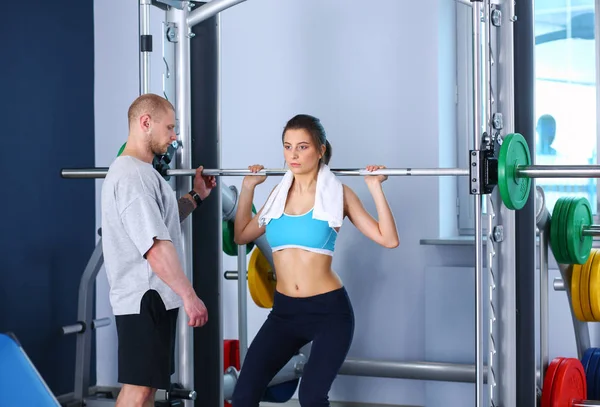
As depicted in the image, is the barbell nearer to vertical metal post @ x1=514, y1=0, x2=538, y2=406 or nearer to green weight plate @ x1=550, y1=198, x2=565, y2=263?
vertical metal post @ x1=514, y1=0, x2=538, y2=406

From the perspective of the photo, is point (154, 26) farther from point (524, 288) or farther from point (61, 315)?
point (524, 288)

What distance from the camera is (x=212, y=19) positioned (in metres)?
3.13

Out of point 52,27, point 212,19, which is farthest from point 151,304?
point 52,27

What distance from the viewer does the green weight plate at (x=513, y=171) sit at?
2404mm

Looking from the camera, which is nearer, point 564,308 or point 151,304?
point 151,304

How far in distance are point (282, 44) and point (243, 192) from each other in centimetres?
150

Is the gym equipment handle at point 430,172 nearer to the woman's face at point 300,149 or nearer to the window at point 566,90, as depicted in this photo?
the woman's face at point 300,149

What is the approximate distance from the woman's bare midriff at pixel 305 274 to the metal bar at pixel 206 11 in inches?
34.2

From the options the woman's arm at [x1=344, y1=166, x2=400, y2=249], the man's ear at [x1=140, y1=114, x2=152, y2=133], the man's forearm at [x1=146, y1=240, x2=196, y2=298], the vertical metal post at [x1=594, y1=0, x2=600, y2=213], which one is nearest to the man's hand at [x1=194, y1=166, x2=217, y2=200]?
the man's ear at [x1=140, y1=114, x2=152, y2=133]

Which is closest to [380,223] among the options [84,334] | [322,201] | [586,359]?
[322,201]

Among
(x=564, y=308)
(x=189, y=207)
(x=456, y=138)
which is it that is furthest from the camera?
(x=456, y=138)

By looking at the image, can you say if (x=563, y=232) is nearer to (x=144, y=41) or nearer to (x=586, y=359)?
(x=586, y=359)

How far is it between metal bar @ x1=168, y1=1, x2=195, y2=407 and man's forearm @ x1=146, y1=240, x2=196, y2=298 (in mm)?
439

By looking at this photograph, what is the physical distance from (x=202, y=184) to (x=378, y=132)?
1.36 metres
